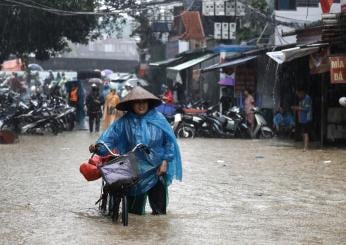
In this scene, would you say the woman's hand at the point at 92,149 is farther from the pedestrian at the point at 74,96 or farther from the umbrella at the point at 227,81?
the umbrella at the point at 227,81

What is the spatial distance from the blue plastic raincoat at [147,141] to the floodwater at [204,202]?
1.60ft

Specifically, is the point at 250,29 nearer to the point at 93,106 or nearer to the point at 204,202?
the point at 93,106

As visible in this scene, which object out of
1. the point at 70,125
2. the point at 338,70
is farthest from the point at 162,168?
the point at 70,125

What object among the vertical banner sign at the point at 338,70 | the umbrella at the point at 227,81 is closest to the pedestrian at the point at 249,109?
the umbrella at the point at 227,81

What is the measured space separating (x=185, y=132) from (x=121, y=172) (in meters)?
15.7

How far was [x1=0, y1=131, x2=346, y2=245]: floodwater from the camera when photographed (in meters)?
7.67

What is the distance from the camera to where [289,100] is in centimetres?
2273

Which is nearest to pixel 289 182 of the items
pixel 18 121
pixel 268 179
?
pixel 268 179

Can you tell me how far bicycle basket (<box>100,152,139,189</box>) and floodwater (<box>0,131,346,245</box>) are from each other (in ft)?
1.55

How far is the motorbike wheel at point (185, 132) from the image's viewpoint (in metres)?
23.7

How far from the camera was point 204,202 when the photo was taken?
33.5 ft

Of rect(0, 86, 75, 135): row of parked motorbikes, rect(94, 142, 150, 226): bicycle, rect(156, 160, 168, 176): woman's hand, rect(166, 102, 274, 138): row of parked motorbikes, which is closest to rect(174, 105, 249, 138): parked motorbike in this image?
rect(166, 102, 274, 138): row of parked motorbikes

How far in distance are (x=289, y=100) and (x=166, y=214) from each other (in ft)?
46.9

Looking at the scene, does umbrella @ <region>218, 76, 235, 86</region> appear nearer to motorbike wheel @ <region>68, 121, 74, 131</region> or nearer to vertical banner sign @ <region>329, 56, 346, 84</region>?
motorbike wheel @ <region>68, 121, 74, 131</region>
